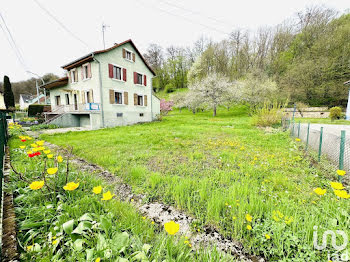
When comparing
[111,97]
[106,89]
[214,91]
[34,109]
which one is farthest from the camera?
[214,91]

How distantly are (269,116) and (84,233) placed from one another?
1057 cm

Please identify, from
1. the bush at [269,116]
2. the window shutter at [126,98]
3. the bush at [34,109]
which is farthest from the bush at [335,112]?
the bush at [34,109]

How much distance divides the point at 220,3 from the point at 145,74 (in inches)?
382

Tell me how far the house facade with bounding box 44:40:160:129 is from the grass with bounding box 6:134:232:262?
1091 centimetres

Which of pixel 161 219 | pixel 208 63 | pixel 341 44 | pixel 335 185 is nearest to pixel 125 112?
pixel 161 219

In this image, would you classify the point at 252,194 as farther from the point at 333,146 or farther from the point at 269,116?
the point at 269,116

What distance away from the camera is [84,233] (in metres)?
1.25

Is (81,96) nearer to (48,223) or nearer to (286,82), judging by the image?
(48,223)

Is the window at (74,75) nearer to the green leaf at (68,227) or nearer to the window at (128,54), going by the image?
the window at (128,54)

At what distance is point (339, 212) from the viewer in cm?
157

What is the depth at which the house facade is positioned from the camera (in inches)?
463

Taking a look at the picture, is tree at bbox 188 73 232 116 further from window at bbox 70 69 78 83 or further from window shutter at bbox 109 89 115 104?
window at bbox 70 69 78 83

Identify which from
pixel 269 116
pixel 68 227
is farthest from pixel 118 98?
pixel 68 227

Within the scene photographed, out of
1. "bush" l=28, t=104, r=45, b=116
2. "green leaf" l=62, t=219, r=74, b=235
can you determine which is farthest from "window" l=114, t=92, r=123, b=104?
"bush" l=28, t=104, r=45, b=116
